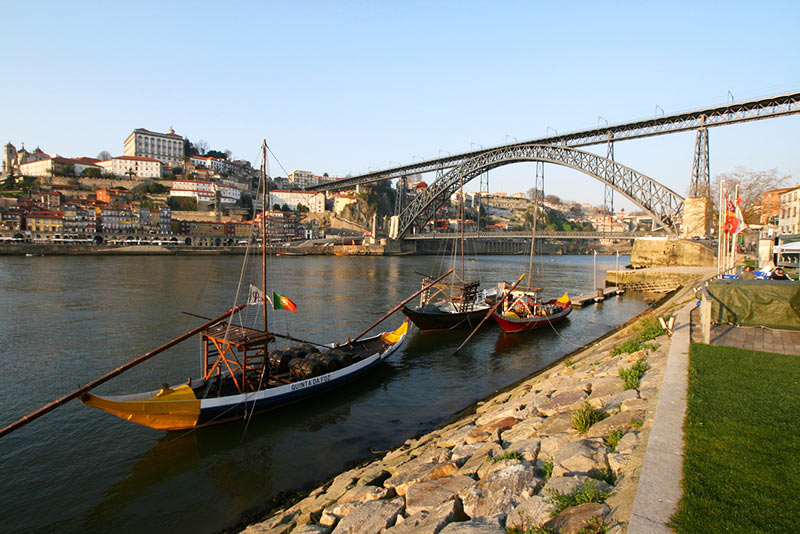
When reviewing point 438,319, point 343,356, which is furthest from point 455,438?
point 438,319

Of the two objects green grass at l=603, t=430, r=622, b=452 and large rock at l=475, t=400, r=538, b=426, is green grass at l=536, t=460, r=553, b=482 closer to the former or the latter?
green grass at l=603, t=430, r=622, b=452

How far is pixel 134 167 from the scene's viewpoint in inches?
4176

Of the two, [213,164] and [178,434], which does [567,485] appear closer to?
[178,434]

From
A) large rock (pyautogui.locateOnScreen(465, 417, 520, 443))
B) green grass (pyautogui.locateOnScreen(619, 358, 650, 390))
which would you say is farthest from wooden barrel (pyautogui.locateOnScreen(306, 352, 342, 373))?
green grass (pyautogui.locateOnScreen(619, 358, 650, 390))

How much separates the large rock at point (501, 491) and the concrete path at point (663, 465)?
109 centimetres

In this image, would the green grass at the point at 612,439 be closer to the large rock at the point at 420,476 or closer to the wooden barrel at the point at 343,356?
the large rock at the point at 420,476

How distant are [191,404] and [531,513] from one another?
7.83 meters

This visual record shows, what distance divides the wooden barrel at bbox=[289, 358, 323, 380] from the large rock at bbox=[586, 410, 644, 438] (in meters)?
7.37

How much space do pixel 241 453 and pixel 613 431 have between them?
22.8 feet

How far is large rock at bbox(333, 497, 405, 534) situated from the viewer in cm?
488

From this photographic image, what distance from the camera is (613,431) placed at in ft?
17.5

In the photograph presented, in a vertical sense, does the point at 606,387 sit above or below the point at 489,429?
above

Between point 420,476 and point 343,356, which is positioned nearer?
point 420,476

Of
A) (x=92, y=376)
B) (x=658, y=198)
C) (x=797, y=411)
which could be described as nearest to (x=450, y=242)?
(x=658, y=198)
